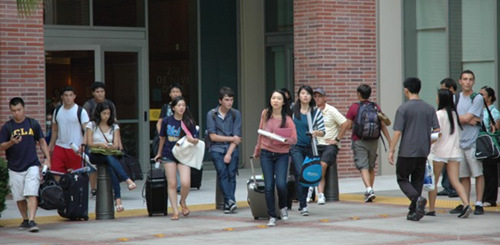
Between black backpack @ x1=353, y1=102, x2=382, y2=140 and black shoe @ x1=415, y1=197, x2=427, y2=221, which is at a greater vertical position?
black backpack @ x1=353, y1=102, x2=382, y2=140

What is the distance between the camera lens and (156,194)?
1466cm

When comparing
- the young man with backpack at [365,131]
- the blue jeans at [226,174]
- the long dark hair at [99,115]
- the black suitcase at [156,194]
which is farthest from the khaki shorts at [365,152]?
the long dark hair at [99,115]

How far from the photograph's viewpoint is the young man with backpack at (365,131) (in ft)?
52.3

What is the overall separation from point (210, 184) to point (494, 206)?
690 centimetres

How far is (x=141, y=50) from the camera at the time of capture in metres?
22.9

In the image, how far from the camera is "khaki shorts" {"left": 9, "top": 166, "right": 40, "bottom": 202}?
42.5 feet

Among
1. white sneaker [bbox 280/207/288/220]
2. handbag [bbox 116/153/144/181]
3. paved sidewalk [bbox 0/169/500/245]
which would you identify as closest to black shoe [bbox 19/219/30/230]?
paved sidewalk [bbox 0/169/500/245]

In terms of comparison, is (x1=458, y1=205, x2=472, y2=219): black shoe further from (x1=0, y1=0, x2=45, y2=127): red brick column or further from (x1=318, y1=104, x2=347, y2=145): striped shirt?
(x1=0, y1=0, x2=45, y2=127): red brick column

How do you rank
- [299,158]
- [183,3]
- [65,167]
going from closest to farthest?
[299,158] → [65,167] → [183,3]

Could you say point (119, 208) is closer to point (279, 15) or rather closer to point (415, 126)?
point (415, 126)

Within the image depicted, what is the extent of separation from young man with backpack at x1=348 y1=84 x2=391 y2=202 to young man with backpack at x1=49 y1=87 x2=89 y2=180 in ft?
13.6

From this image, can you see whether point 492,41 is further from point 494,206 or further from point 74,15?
point 74,15

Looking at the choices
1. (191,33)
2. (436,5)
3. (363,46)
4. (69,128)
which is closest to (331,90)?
(363,46)

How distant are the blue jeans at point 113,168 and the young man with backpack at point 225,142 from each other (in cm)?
135
